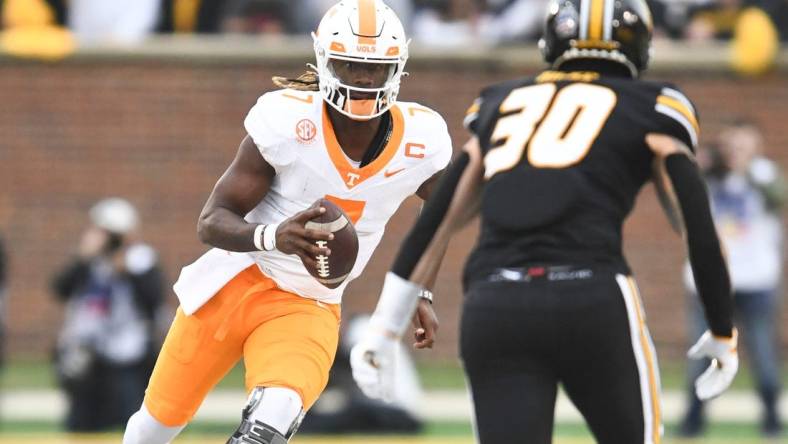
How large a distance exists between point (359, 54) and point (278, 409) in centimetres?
119

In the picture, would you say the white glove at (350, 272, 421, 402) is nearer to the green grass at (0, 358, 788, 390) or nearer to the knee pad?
the knee pad

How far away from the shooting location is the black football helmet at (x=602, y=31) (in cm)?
456

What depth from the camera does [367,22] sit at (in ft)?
17.6

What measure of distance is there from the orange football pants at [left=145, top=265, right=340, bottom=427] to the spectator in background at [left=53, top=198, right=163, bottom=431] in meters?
4.59

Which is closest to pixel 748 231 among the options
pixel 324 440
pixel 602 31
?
pixel 324 440

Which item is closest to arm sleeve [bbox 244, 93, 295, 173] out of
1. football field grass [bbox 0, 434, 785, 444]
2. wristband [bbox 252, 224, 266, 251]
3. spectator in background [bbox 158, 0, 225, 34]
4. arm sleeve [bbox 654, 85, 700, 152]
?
wristband [bbox 252, 224, 266, 251]

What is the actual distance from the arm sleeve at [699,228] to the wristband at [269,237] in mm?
1339

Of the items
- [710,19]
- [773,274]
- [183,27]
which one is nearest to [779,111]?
[710,19]

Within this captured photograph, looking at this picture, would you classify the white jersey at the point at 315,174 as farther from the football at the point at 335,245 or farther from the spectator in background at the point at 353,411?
the spectator in background at the point at 353,411

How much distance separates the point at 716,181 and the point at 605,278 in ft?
19.2

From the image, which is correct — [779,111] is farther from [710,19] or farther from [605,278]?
[605,278]

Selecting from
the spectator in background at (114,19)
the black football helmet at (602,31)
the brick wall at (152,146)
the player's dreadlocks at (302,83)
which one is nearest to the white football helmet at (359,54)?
the player's dreadlocks at (302,83)

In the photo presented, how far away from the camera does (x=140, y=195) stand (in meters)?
13.9

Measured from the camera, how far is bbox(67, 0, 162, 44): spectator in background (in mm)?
13609
